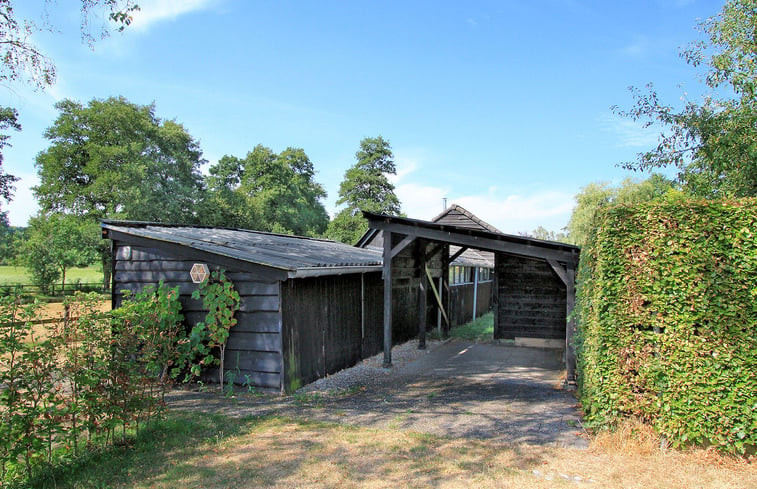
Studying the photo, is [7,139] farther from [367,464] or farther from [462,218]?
[367,464]

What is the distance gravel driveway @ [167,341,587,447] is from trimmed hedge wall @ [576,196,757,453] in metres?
0.89

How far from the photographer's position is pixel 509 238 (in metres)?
7.91

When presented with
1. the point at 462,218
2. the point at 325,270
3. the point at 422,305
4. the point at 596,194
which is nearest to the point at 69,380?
the point at 325,270

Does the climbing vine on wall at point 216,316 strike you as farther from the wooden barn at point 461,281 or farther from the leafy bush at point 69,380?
the wooden barn at point 461,281

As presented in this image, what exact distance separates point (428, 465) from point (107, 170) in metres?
29.1

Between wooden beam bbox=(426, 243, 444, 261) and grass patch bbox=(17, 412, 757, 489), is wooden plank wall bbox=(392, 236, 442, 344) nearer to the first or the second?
wooden beam bbox=(426, 243, 444, 261)

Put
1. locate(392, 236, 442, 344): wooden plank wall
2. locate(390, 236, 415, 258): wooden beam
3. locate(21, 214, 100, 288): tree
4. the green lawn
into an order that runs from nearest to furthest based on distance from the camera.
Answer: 1. locate(390, 236, 415, 258): wooden beam
2. locate(392, 236, 442, 344): wooden plank wall
3. locate(21, 214, 100, 288): tree
4. the green lawn

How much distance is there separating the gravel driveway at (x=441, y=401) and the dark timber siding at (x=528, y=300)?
3017mm

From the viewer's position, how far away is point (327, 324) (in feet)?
27.1

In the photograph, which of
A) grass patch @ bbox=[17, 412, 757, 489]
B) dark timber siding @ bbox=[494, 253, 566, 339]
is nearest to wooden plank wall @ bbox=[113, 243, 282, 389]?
grass patch @ bbox=[17, 412, 757, 489]

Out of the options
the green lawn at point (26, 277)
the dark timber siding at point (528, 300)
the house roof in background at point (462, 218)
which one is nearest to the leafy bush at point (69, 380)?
the dark timber siding at point (528, 300)

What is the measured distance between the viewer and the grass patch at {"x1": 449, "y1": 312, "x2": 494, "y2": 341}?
1343cm

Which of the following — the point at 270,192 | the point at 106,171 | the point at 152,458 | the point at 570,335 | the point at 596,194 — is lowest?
the point at 152,458

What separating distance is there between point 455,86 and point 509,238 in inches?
260
